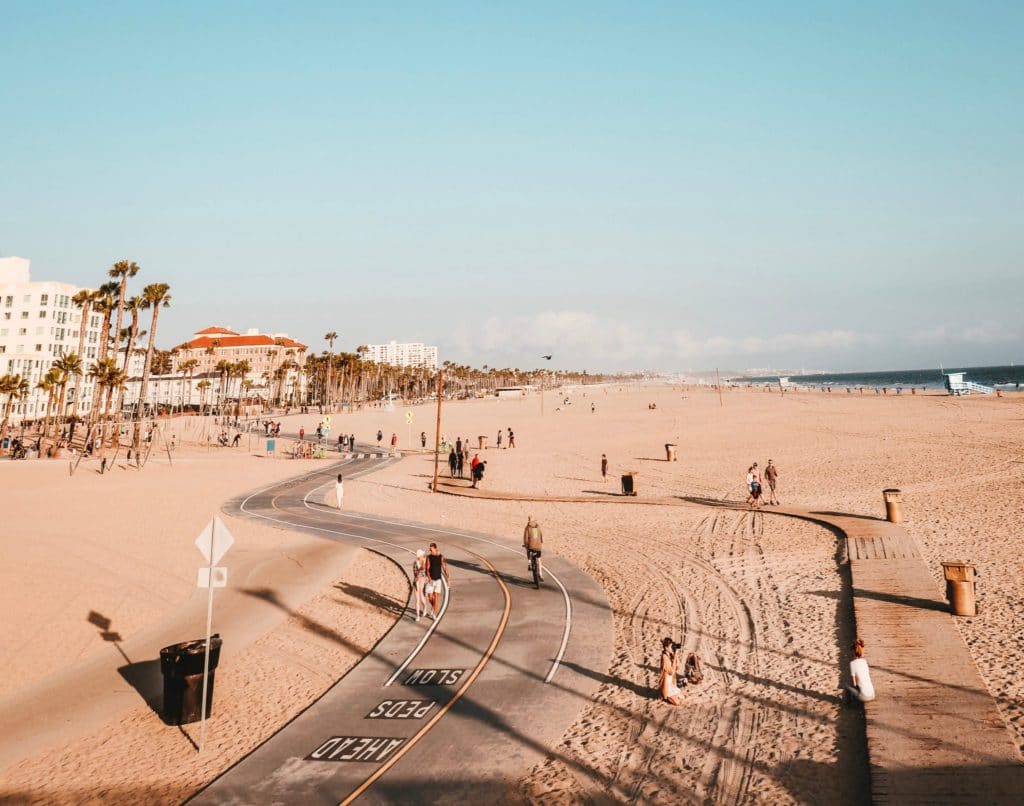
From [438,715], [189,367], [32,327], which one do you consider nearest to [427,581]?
[438,715]

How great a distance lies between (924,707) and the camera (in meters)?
9.67

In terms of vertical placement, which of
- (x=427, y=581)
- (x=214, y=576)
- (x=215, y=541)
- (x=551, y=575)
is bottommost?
(x=551, y=575)

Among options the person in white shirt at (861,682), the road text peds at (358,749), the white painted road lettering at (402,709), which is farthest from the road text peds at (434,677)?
the person in white shirt at (861,682)

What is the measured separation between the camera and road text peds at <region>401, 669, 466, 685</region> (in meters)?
11.8

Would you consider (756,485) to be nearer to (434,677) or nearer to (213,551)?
(434,677)

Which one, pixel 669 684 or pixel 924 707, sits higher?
pixel 924 707

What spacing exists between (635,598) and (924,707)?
7.29m

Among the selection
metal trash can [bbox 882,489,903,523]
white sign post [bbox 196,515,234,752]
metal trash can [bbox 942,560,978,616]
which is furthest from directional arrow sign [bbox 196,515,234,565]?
metal trash can [bbox 882,489,903,523]

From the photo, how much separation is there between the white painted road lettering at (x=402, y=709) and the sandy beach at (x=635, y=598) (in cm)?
170

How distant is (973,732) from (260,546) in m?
22.3

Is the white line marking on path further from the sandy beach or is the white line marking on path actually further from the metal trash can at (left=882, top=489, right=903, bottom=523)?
the metal trash can at (left=882, top=489, right=903, bottom=523)

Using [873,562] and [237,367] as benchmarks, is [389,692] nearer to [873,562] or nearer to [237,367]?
[873,562]

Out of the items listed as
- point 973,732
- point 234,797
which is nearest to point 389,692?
point 234,797

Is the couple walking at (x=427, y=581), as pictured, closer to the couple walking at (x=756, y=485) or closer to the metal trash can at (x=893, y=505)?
the couple walking at (x=756, y=485)
